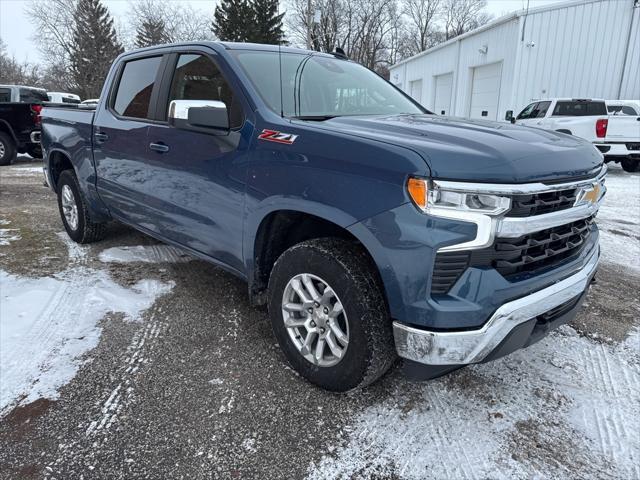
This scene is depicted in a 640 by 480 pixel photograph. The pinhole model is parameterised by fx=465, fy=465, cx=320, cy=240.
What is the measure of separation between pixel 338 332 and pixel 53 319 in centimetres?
218

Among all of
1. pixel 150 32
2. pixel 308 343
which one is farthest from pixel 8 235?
pixel 150 32

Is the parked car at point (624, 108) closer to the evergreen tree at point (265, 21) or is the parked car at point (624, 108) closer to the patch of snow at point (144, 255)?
the patch of snow at point (144, 255)

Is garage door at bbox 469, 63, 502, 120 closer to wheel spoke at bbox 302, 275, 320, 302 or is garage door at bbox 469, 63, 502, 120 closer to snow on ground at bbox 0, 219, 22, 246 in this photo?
snow on ground at bbox 0, 219, 22, 246

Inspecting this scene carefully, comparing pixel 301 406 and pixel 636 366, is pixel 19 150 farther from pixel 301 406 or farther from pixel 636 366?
pixel 636 366

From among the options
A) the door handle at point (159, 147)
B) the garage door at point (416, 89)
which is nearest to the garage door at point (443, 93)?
the garage door at point (416, 89)

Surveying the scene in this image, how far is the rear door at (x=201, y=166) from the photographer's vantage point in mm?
2746

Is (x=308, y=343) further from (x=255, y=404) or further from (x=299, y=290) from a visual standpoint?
(x=255, y=404)

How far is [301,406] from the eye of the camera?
242cm

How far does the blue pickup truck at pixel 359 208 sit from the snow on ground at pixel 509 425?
343mm

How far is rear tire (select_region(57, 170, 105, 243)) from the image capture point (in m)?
4.78

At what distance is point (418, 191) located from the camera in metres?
1.92

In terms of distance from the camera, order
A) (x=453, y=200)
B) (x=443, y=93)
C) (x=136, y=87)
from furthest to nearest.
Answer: (x=443, y=93) → (x=136, y=87) → (x=453, y=200)

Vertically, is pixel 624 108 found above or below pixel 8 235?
above

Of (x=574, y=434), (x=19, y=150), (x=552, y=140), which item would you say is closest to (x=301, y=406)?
(x=574, y=434)
